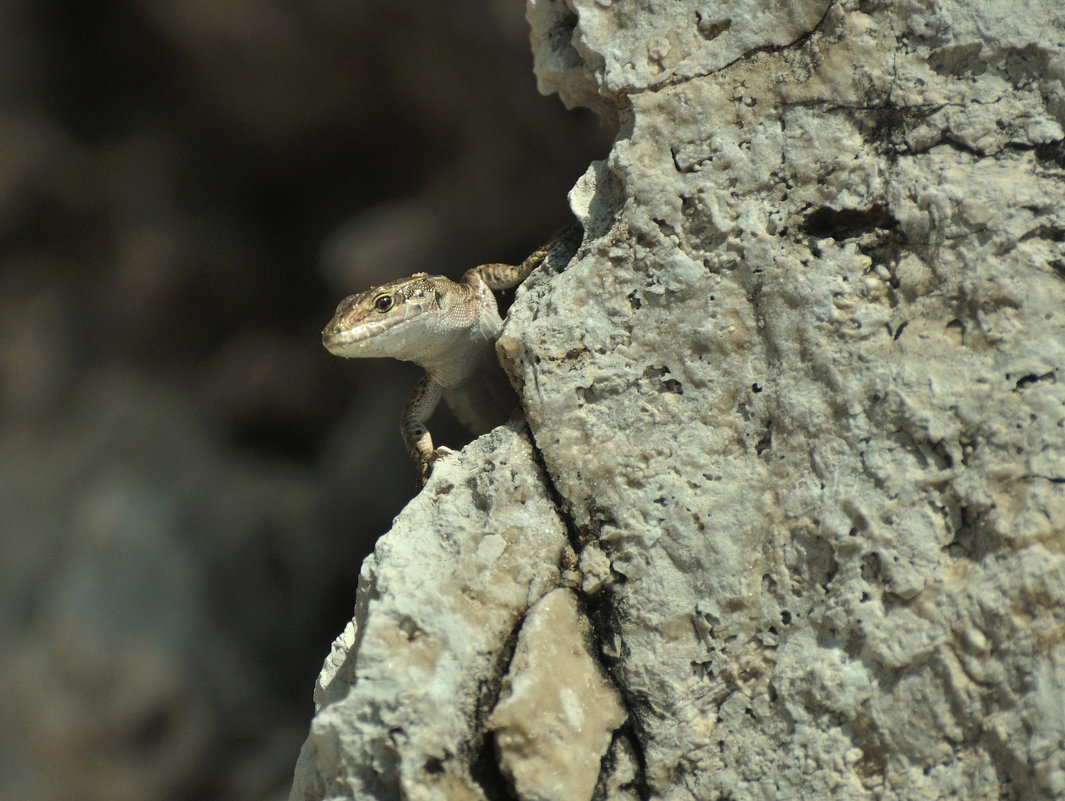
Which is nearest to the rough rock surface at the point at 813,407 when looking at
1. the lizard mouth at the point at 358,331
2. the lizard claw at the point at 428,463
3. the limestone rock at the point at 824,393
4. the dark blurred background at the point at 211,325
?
the limestone rock at the point at 824,393

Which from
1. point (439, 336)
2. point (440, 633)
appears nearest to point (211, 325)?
point (439, 336)

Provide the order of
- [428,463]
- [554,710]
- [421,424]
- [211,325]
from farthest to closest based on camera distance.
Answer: [211,325], [421,424], [428,463], [554,710]

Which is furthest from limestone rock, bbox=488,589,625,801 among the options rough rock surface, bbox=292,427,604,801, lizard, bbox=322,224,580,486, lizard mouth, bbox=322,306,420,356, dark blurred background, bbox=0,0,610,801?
dark blurred background, bbox=0,0,610,801

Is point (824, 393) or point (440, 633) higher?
point (824, 393)

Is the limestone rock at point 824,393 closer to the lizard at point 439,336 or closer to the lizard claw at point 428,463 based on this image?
the lizard at point 439,336

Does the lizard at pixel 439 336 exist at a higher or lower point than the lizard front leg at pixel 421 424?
higher

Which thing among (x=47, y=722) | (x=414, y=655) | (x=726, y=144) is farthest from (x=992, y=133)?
(x=47, y=722)

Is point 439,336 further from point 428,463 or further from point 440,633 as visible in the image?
point 440,633

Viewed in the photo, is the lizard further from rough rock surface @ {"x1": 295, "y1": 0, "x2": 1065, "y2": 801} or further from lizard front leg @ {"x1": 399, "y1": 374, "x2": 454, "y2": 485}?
rough rock surface @ {"x1": 295, "y1": 0, "x2": 1065, "y2": 801}
